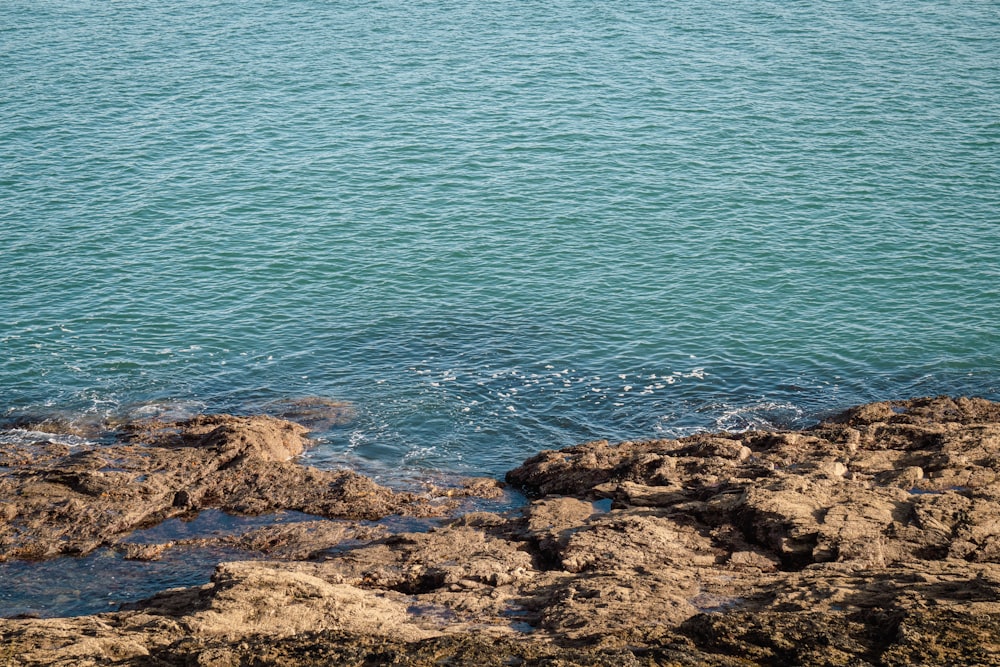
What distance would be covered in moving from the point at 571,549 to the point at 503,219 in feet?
90.3

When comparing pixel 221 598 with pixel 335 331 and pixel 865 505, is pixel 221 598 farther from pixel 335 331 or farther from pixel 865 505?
pixel 335 331

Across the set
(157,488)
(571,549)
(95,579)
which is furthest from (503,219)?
(95,579)

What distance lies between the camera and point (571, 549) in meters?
21.8

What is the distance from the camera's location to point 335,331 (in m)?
38.8

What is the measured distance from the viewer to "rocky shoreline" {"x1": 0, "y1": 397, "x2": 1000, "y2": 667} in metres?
16.2

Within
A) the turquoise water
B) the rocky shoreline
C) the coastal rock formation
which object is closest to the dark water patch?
the rocky shoreline

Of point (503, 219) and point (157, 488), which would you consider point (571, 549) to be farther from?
point (503, 219)

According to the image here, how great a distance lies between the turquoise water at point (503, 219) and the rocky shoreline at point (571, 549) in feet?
11.2

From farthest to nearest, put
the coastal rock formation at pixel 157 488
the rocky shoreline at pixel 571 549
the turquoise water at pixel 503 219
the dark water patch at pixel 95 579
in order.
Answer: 1. the turquoise water at pixel 503 219
2. the coastal rock formation at pixel 157 488
3. the dark water patch at pixel 95 579
4. the rocky shoreline at pixel 571 549

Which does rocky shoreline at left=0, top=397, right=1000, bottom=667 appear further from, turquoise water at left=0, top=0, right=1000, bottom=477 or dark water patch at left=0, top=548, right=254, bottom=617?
turquoise water at left=0, top=0, right=1000, bottom=477

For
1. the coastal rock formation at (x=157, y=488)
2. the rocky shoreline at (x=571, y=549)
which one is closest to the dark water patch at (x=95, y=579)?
the rocky shoreline at (x=571, y=549)

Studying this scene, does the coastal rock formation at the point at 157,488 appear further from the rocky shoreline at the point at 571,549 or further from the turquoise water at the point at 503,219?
the turquoise water at the point at 503,219

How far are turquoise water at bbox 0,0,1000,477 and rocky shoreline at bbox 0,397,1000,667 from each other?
3427 mm

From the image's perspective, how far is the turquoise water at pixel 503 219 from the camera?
34812 mm
